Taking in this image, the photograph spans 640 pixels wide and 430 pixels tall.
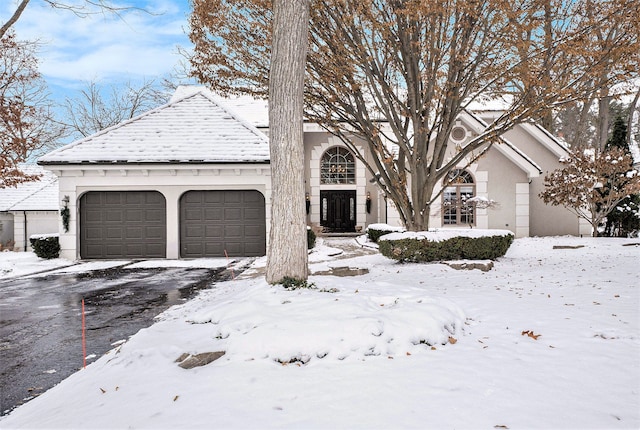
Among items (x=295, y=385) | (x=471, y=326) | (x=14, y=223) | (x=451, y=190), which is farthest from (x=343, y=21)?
(x=14, y=223)

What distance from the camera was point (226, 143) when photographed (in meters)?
16.0

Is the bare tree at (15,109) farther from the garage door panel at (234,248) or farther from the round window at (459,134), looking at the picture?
the round window at (459,134)

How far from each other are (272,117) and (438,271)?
214 inches

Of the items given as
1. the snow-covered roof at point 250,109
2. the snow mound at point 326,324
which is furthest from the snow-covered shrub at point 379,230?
the snow mound at point 326,324

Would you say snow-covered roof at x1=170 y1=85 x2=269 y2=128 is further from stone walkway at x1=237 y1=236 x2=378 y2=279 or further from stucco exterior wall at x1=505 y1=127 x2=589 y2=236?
stucco exterior wall at x1=505 y1=127 x2=589 y2=236

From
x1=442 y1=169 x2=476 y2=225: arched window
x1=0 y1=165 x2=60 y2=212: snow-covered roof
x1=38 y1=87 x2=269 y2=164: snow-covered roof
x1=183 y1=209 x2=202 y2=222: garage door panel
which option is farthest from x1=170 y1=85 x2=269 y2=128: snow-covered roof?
x1=442 y1=169 x2=476 y2=225: arched window

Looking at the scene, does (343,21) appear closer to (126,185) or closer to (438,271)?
(438,271)

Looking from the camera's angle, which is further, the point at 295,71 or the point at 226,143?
the point at 226,143

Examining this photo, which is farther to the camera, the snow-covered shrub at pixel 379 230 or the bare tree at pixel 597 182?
the snow-covered shrub at pixel 379 230

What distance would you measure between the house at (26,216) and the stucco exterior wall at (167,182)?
8815 mm

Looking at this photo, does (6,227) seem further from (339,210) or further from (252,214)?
(339,210)

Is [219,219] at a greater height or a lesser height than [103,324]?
greater

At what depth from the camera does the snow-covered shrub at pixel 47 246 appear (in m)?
15.3

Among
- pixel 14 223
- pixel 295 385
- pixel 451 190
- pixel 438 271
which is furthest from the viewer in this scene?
pixel 14 223
